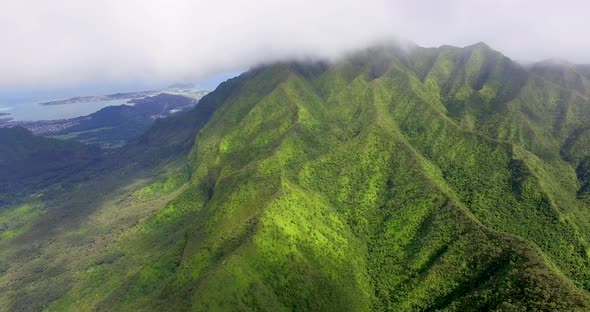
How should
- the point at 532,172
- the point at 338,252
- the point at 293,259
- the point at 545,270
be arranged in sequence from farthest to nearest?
the point at 532,172 → the point at 338,252 → the point at 293,259 → the point at 545,270

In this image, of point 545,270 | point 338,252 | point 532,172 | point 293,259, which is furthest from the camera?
point 532,172

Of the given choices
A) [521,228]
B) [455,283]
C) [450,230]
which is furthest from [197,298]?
[521,228]

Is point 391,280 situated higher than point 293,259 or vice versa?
point 293,259

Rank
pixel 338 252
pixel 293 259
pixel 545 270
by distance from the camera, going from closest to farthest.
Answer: pixel 545 270 < pixel 293 259 < pixel 338 252

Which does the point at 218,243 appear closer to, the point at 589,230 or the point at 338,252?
the point at 338,252

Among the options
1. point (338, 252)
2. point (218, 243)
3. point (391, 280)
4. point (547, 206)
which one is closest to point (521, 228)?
point (547, 206)

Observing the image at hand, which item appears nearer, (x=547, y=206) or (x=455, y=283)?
(x=455, y=283)

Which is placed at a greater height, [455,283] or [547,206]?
[547,206]

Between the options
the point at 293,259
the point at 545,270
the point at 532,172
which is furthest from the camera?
the point at 532,172

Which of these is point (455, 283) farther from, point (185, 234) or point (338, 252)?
point (185, 234)
